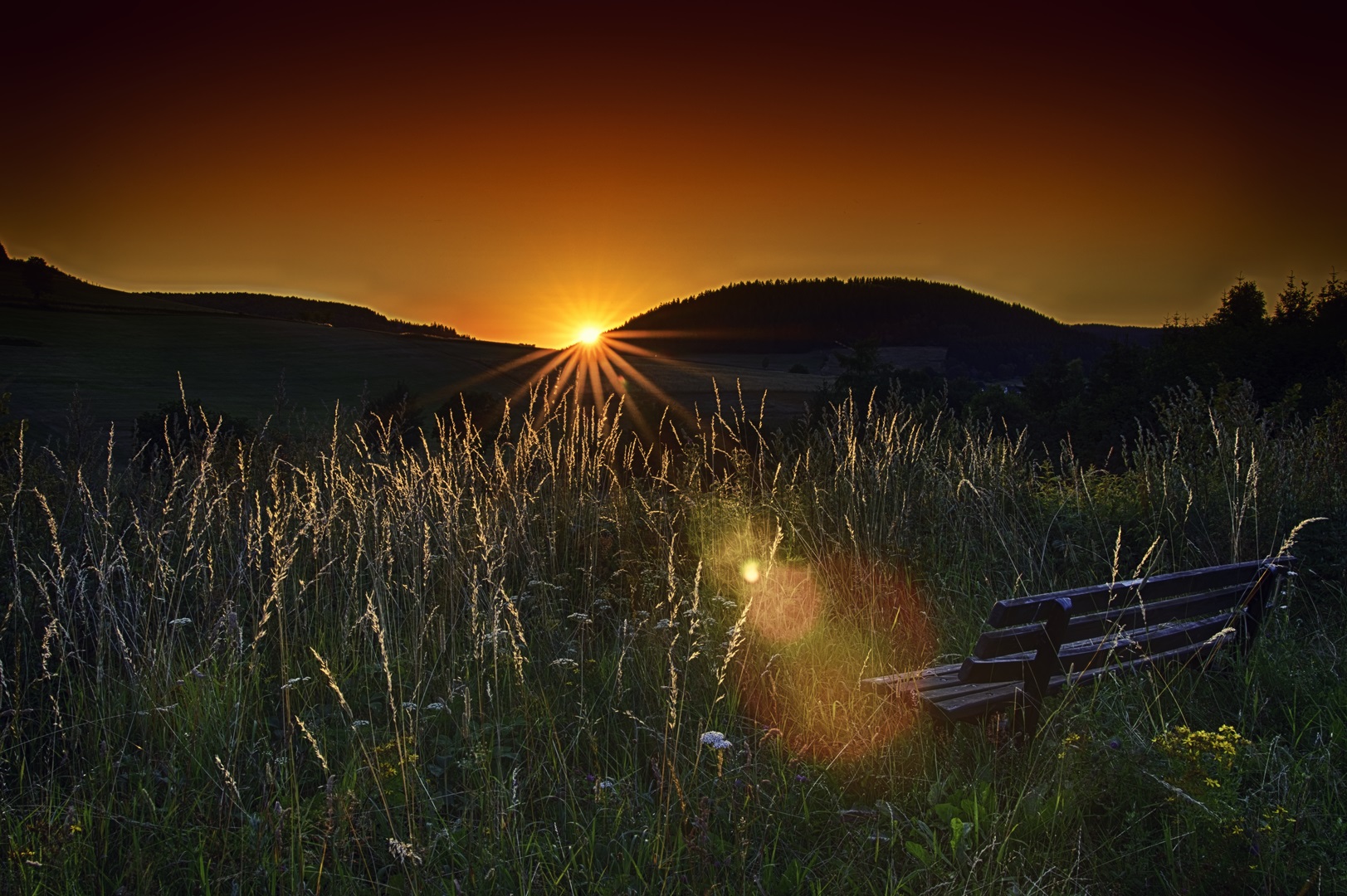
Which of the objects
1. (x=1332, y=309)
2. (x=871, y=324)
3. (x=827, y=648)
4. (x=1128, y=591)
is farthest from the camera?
(x=871, y=324)

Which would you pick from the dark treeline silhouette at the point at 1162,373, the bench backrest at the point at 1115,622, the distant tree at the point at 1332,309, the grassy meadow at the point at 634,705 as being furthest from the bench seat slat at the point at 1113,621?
the distant tree at the point at 1332,309

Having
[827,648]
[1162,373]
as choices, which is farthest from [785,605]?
[1162,373]

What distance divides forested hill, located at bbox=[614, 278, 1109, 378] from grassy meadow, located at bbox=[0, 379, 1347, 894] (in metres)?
75.3

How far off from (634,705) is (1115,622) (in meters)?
2.07

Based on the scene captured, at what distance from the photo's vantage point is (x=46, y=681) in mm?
3115

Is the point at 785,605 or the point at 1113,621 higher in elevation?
the point at 1113,621

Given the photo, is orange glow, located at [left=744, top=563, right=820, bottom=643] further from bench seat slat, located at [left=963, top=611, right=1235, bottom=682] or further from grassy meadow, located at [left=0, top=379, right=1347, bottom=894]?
bench seat slat, located at [left=963, top=611, right=1235, bottom=682]

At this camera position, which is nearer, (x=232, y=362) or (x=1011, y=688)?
(x=1011, y=688)

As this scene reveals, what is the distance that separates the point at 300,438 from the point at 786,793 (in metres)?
6.59

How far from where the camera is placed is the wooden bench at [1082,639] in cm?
263

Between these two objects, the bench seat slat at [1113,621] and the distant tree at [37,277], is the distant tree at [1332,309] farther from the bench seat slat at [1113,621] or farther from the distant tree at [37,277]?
the distant tree at [37,277]

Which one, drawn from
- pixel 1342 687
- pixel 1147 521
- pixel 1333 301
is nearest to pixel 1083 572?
pixel 1147 521

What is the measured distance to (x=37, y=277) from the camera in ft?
186

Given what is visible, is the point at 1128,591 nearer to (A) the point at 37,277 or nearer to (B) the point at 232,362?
(B) the point at 232,362
